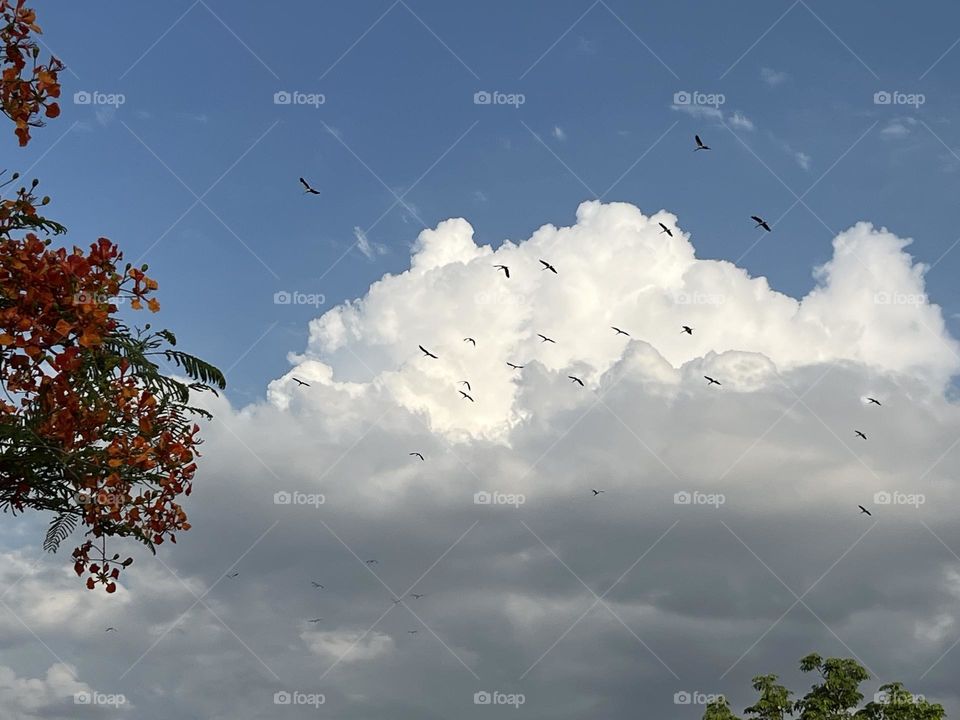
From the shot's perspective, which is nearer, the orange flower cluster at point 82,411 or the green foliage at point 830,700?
the orange flower cluster at point 82,411

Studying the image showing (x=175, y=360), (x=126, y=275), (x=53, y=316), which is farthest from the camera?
(x=175, y=360)

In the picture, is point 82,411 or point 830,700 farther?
point 830,700

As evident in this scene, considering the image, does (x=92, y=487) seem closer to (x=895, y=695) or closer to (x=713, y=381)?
(x=713, y=381)

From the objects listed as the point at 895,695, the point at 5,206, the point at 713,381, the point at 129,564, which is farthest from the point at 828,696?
the point at 5,206

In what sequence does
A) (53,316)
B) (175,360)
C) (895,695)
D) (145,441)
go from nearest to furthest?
1. (53,316)
2. (145,441)
3. (175,360)
4. (895,695)

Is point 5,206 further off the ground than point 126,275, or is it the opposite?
point 5,206

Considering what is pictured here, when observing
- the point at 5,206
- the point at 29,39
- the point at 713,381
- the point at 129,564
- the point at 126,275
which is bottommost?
the point at 129,564

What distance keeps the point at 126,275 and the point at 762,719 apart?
2412 centimetres

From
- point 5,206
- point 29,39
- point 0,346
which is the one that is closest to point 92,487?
point 0,346

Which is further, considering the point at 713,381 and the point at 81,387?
the point at 713,381

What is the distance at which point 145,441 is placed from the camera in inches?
253

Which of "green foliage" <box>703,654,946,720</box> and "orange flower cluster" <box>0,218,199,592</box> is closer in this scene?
"orange flower cluster" <box>0,218,199,592</box>

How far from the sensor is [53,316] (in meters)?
5.50

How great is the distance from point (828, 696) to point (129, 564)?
23551 millimetres
